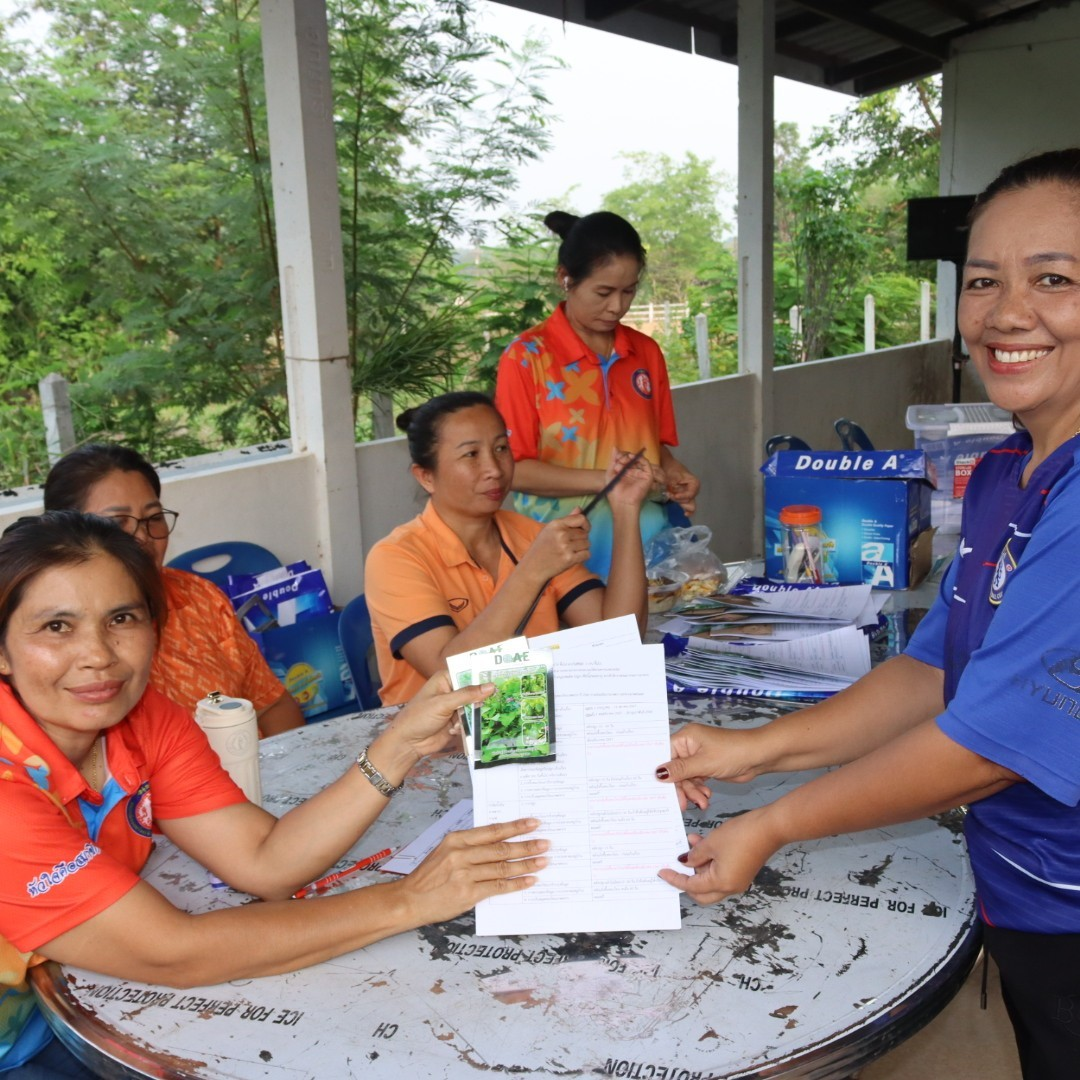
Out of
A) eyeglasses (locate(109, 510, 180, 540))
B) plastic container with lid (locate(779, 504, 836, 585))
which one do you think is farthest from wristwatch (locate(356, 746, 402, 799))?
plastic container with lid (locate(779, 504, 836, 585))

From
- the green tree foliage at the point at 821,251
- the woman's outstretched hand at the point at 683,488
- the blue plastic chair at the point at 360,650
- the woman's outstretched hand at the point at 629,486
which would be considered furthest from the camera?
the green tree foliage at the point at 821,251

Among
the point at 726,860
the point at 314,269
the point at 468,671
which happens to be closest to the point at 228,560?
the point at 314,269

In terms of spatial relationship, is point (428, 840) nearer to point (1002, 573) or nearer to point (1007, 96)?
point (1002, 573)

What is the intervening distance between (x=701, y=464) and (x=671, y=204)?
1113 centimetres

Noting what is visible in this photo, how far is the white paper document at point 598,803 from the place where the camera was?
1332mm

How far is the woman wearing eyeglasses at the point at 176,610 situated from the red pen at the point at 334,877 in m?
0.75

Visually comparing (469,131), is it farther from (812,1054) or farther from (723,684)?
(812,1054)

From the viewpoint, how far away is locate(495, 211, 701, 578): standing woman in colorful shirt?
3270 mm

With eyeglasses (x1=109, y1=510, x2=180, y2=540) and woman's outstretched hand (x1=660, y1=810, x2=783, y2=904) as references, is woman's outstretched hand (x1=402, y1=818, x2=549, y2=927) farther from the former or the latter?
eyeglasses (x1=109, y1=510, x2=180, y2=540)

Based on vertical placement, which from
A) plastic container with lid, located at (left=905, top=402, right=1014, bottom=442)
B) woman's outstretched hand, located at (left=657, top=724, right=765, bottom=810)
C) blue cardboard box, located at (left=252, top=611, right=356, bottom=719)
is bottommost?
blue cardboard box, located at (left=252, top=611, right=356, bottom=719)

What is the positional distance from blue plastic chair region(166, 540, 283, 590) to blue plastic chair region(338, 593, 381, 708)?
0.84 meters

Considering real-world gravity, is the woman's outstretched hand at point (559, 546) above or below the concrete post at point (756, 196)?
below

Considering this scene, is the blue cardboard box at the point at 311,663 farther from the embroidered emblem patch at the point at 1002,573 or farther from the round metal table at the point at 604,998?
the embroidered emblem patch at the point at 1002,573

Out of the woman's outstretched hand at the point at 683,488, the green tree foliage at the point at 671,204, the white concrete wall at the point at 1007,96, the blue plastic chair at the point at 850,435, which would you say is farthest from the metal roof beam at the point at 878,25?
the green tree foliage at the point at 671,204
